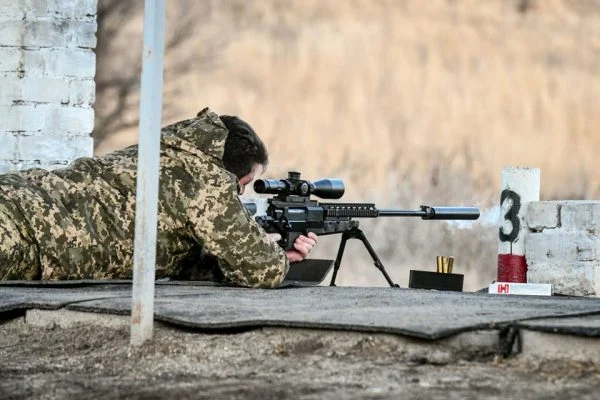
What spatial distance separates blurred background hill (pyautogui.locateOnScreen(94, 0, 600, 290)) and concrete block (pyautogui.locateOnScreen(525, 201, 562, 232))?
6.46 ft

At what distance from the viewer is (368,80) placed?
9297 millimetres

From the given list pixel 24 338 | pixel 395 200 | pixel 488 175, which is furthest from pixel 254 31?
pixel 24 338

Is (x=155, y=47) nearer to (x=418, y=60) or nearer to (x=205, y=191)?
(x=205, y=191)

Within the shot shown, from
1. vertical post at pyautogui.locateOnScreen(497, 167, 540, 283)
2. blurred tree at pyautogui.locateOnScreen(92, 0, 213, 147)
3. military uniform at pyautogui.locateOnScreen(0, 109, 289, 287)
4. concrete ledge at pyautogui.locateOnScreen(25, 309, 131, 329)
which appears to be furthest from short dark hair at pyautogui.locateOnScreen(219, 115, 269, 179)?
blurred tree at pyautogui.locateOnScreen(92, 0, 213, 147)

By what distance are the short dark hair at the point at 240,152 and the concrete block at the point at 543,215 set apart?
3070 millimetres

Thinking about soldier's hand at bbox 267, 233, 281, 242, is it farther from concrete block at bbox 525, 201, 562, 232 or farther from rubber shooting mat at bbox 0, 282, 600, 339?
concrete block at bbox 525, 201, 562, 232

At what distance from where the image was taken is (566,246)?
23.1ft

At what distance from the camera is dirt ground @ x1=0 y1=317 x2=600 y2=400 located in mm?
2303

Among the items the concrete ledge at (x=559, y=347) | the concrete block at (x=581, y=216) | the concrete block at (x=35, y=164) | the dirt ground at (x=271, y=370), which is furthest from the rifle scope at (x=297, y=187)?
the concrete block at (x=581, y=216)

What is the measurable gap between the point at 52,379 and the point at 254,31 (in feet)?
20.4

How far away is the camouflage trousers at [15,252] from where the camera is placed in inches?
156

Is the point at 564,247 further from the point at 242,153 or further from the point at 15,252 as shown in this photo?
the point at 15,252

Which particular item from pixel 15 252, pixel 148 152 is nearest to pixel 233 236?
pixel 15 252

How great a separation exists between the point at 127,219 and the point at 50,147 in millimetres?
2715
